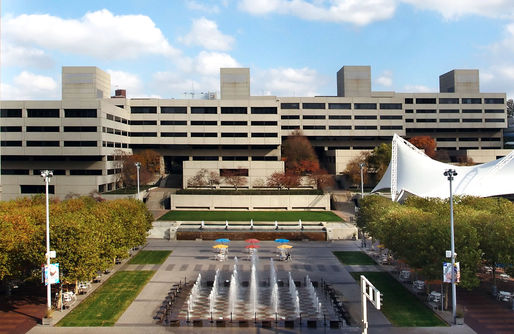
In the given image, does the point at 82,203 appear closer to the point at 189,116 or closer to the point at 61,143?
the point at 61,143

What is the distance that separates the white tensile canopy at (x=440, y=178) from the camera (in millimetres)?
45312

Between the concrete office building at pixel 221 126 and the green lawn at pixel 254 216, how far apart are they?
13.4 metres

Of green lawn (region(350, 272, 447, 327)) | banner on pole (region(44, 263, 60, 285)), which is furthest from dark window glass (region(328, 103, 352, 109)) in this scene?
banner on pole (region(44, 263, 60, 285))

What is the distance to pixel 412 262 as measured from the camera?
26438 mm

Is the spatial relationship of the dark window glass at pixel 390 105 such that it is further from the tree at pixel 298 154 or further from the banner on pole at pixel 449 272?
the banner on pole at pixel 449 272

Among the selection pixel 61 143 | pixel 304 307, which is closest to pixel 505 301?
pixel 304 307

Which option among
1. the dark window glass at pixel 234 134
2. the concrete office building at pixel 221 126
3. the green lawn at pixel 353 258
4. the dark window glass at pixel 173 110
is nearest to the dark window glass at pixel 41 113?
the concrete office building at pixel 221 126

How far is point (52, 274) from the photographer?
23812 millimetres

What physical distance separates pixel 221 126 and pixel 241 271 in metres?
58.6

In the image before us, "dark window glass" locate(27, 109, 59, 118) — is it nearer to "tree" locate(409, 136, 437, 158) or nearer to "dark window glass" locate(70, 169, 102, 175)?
"dark window glass" locate(70, 169, 102, 175)

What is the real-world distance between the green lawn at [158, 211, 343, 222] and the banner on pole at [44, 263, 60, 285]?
34.6 metres

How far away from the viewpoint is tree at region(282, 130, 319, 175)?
265 ft

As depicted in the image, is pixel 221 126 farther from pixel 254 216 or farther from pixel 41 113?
pixel 254 216

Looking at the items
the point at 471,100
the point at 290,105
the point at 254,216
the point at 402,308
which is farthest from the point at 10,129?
the point at 471,100
